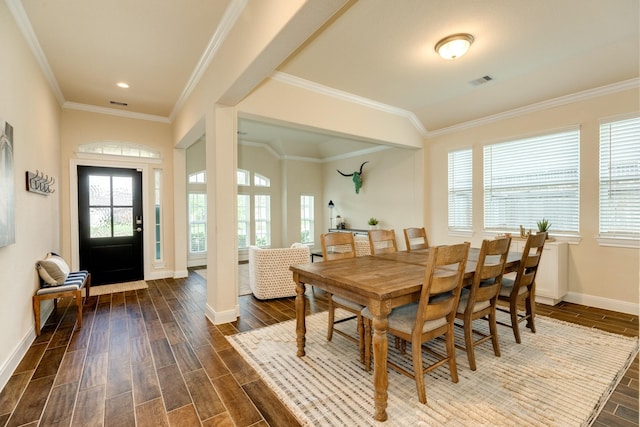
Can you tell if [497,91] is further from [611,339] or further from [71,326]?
[71,326]

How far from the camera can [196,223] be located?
7.02m

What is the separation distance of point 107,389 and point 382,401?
193 centimetres

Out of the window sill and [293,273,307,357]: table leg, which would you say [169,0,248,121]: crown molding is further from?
the window sill

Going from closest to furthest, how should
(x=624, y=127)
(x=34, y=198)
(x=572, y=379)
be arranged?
1. (x=572, y=379)
2. (x=34, y=198)
3. (x=624, y=127)

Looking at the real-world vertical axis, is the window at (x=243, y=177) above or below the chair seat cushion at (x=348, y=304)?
above

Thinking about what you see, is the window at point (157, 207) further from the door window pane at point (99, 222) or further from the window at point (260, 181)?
the window at point (260, 181)

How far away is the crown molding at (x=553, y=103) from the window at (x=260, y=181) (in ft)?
14.8

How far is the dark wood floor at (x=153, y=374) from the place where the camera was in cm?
183

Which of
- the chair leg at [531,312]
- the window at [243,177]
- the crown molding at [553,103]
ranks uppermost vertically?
the crown molding at [553,103]

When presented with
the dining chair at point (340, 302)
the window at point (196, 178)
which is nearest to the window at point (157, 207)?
the window at point (196, 178)

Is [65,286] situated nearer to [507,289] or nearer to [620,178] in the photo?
[507,289]

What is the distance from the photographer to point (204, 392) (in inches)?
81.3

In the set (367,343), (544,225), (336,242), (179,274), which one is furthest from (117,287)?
(544,225)

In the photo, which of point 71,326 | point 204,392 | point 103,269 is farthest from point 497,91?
point 103,269
